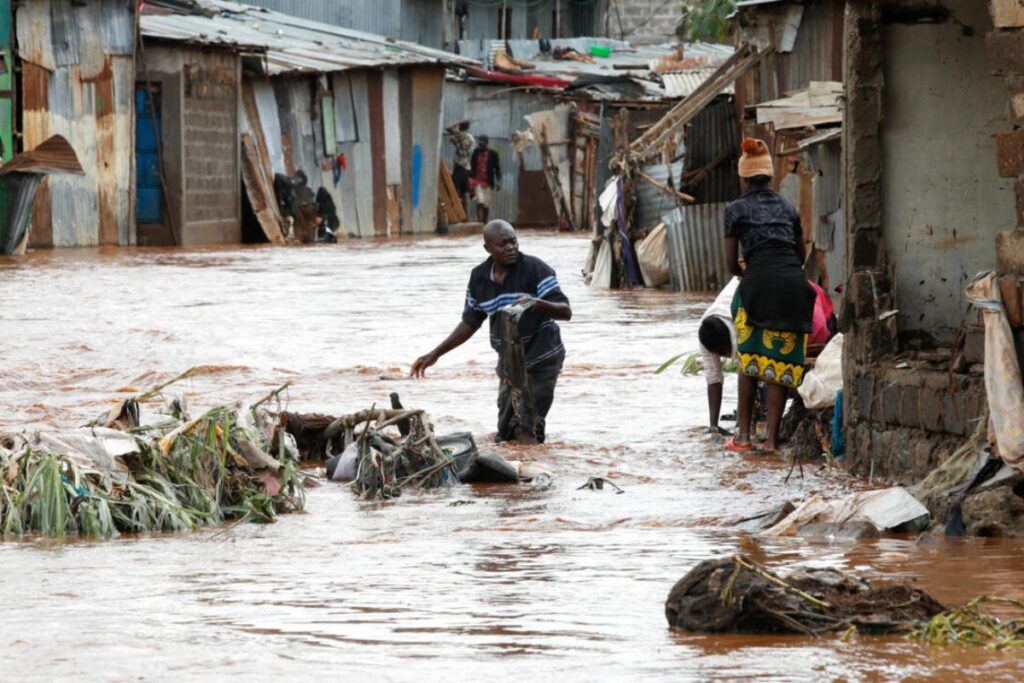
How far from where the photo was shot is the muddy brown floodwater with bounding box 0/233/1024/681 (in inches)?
185

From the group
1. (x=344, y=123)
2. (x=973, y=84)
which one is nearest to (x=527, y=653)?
(x=973, y=84)

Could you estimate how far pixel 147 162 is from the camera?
85.1 feet

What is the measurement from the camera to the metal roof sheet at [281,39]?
87.5ft

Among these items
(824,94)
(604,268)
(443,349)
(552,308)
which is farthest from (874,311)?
(604,268)

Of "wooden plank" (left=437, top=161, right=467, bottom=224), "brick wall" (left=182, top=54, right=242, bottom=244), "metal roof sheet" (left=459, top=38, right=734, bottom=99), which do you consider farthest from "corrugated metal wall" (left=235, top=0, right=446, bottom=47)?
"brick wall" (left=182, top=54, right=242, bottom=244)

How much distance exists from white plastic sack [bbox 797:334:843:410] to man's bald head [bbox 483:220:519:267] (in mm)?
1603

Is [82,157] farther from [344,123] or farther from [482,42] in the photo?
[482,42]

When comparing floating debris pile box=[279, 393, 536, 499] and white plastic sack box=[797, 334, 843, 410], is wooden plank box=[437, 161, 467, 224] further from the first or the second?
floating debris pile box=[279, 393, 536, 499]

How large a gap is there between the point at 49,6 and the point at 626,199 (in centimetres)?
892

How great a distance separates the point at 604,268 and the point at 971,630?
15.4 metres

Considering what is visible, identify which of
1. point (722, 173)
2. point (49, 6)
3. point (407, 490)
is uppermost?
point (49, 6)

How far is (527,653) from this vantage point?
4805mm

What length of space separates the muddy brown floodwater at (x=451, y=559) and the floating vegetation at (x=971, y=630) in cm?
8

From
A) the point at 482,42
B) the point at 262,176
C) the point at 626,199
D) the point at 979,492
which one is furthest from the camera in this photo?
the point at 482,42
